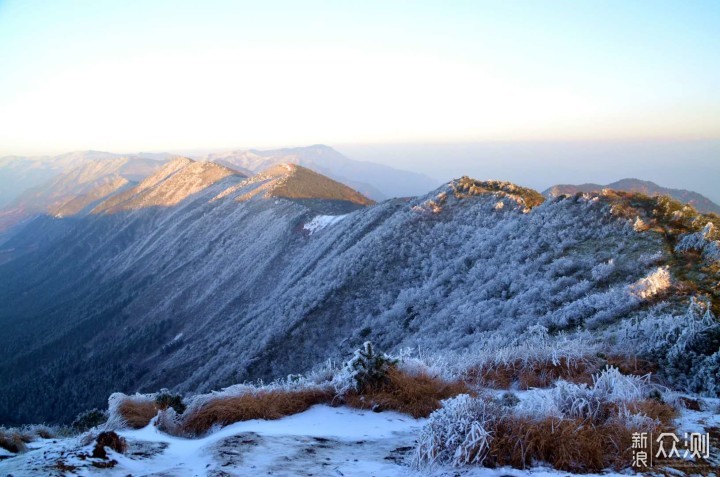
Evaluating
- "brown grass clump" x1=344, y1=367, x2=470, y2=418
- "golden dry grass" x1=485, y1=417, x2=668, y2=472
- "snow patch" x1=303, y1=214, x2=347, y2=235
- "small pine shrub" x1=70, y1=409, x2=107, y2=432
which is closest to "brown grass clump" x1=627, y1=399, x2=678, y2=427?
"golden dry grass" x1=485, y1=417, x2=668, y2=472

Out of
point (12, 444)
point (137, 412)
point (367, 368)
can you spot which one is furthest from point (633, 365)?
point (12, 444)

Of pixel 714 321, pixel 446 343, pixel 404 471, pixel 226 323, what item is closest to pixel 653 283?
pixel 714 321

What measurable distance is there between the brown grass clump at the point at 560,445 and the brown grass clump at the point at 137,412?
15.8 ft

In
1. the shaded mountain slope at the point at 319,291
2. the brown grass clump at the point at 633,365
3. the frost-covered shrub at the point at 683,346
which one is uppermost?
the frost-covered shrub at the point at 683,346

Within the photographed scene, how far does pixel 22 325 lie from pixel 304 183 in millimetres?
64573

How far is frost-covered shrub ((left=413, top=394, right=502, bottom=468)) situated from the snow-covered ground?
115mm

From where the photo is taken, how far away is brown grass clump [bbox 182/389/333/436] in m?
5.67

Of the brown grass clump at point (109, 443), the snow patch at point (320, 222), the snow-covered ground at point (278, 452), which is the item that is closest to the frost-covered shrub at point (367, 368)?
the snow-covered ground at point (278, 452)

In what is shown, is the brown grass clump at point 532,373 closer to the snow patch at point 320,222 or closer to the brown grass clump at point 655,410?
the brown grass clump at point 655,410

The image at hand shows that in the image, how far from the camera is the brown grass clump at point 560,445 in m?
3.85

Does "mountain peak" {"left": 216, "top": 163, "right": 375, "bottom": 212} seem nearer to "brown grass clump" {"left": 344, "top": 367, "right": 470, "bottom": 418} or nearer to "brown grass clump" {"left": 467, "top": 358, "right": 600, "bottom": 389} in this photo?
"brown grass clump" {"left": 467, "top": 358, "right": 600, "bottom": 389}

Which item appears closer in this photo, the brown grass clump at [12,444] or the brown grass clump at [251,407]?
the brown grass clump at [12,444]

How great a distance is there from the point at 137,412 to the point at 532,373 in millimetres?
Answer: 6026

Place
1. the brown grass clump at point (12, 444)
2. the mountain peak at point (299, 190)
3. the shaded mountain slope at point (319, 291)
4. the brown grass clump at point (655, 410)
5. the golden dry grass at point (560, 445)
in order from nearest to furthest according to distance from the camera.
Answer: the golden dry grass at point (560, 445)
the brown grass clump at point (655, 410)
the brown grass clump at point (12, 444)
the shaded mountain slope at point (319, 291)
the mountain peak at point (299, 190)
